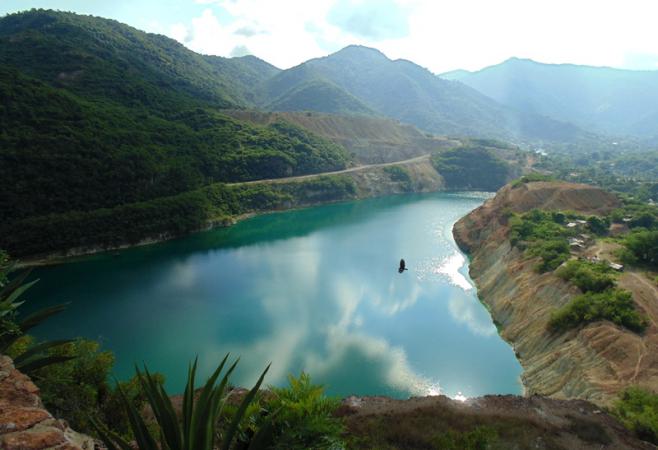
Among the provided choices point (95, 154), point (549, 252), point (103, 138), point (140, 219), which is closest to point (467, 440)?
point (549, 252)

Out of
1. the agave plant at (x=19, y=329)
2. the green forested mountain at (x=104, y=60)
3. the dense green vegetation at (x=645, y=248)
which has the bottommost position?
the dense green vegetation at (x=645, y=248)

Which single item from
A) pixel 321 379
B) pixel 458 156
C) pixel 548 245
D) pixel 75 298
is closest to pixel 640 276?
pixel 548 245

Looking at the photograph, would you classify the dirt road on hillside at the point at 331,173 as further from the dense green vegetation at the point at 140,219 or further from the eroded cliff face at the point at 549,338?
the eroded cliff face at the point at 549,338

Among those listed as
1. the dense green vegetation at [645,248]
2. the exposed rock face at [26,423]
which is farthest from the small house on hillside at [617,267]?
the exposed rock face at [26,423]

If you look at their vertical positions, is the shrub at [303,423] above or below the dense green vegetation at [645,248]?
above

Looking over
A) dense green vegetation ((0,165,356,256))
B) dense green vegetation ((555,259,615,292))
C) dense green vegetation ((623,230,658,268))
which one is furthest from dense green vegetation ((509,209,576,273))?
dense green vegetation ((0,165,356,256))

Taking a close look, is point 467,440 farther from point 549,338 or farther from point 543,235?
point 543,235

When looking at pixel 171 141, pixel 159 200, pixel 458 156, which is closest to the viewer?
pixel 159 200

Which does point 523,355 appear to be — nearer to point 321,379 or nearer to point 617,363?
point 617,363
